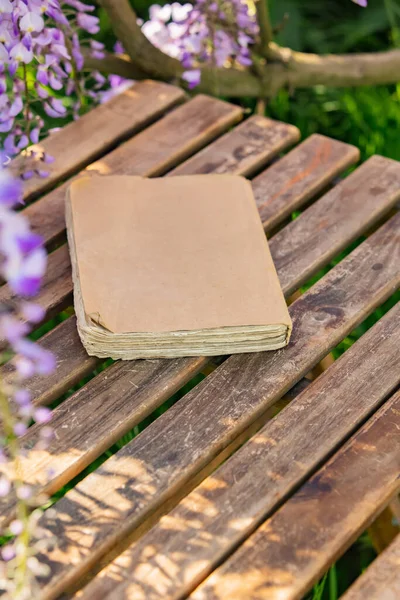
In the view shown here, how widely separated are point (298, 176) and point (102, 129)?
475 mm

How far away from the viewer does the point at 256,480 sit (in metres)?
1.30

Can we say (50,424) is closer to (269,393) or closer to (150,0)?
(269,393)

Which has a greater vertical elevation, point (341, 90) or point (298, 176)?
point (298, 176)

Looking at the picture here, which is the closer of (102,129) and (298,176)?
(298,176)

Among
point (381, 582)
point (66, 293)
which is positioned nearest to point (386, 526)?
point (381, 582)

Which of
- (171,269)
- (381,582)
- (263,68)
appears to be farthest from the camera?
(263,68)

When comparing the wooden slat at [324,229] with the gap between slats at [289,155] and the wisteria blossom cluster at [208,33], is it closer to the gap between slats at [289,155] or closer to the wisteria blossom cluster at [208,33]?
the gap between slats at [289,155]

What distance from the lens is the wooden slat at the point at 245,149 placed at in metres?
1.92

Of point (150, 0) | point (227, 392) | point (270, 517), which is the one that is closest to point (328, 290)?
point (227, 392)

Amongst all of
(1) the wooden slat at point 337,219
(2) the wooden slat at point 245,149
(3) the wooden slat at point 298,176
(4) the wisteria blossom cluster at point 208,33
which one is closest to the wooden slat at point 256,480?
(1) the wooden slat at point 337,219

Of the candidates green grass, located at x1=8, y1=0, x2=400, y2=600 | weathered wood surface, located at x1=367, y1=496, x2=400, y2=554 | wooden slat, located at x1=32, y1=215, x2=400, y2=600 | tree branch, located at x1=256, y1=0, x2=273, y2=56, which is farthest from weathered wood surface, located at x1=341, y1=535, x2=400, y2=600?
green grass, located at x1=8, y1=0, x2=400, y2=600

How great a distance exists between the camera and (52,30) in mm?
1856

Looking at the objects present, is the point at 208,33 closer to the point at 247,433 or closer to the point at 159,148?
the point at 159,148

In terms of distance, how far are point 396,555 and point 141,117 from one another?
4.00 ft
